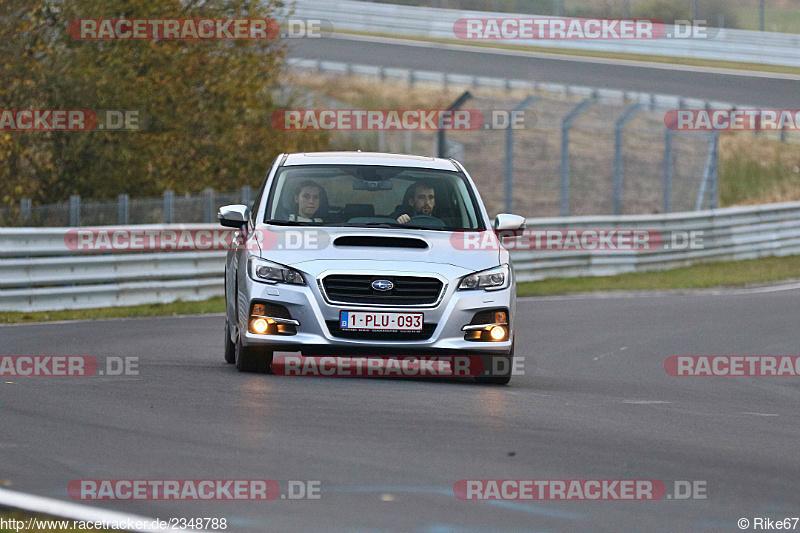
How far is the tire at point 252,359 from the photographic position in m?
9.86

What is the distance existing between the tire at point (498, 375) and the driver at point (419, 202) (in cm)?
126

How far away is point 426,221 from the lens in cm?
1034

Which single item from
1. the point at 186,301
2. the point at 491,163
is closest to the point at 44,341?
the point at 186,301

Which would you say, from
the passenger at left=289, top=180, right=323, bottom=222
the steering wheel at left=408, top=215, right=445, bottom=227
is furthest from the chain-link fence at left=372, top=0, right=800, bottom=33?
the passenger at left=289, top=180, right=323, bottom=222

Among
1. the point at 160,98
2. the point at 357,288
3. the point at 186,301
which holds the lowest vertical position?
the point at 186,301

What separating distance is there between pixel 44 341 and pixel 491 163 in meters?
20.7

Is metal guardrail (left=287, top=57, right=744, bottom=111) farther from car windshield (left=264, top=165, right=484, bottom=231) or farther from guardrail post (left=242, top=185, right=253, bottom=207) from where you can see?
car windshield (left=264, top=165, right=484, bottom=231)

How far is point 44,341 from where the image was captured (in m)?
12.8

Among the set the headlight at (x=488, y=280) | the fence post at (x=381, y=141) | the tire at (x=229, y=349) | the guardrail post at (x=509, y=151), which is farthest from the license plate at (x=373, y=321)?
the fence post at (x=381, y=141)

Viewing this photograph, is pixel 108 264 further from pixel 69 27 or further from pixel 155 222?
pixel 69 27

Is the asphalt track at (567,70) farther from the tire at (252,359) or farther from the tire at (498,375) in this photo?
the tire at (252,359)

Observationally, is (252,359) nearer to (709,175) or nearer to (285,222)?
(285,222)

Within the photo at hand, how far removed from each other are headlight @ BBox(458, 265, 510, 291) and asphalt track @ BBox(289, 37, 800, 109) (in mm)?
26433

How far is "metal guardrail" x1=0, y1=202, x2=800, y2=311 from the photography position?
16.5 meters
